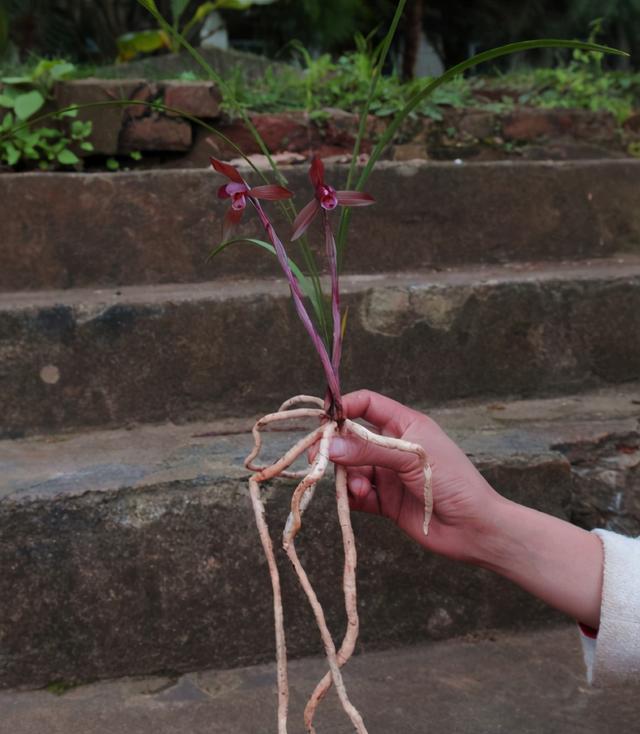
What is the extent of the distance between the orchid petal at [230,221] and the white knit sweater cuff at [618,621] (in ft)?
2.22

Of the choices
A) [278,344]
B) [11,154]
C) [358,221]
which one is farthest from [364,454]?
[11,154]

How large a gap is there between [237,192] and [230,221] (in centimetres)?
4

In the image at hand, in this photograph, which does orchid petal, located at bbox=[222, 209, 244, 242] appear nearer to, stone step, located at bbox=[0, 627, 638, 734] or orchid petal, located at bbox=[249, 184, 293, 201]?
orchid petal, located at bbox=[249, 184, 293, 201]

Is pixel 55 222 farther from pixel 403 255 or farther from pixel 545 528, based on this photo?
pixel 545 528

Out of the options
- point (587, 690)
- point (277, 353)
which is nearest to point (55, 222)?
point (277, 353)

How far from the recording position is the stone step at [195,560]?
5.18 feet

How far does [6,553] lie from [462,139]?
7.27ft

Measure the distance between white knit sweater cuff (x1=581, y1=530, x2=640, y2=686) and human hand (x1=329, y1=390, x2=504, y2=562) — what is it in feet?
0.57

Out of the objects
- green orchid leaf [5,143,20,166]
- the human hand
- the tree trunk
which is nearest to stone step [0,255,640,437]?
green orchid leaf [5,143,20,166]

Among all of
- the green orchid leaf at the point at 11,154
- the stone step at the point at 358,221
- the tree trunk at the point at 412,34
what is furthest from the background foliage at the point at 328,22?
the stone step at the point at 358,221

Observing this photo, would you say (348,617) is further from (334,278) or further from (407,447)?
(334,278)

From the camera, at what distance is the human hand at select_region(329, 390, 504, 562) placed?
1.14 metres

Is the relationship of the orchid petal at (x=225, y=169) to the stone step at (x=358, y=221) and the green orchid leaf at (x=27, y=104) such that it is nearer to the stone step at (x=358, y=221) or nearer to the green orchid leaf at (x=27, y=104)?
the stone step at (x=358, y=221)

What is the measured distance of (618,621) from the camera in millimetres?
1158
